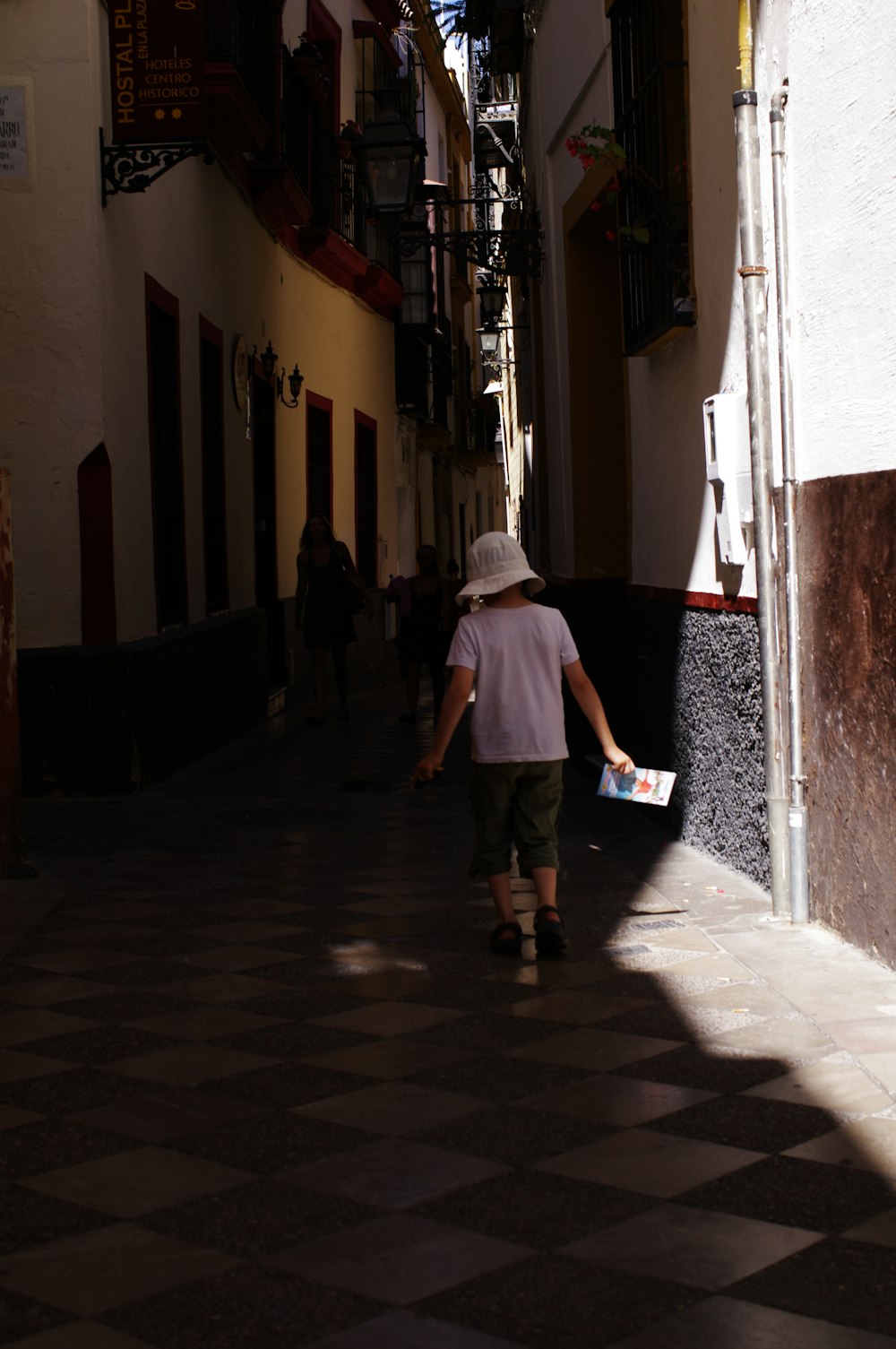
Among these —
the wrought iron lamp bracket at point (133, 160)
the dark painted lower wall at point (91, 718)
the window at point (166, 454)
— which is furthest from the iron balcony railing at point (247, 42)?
the dark painted lower wall at point (91, 718)

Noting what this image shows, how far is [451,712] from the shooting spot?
21.3ft

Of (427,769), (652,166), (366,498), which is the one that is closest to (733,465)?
(427,769)

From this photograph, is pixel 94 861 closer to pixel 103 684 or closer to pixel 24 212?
pixel 103 684

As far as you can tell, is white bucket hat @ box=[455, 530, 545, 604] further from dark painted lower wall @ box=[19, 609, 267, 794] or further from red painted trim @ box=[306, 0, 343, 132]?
red painted trim @ box=[306, 0, 343, 132]

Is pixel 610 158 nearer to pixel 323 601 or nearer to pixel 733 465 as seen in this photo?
pixel 733 465

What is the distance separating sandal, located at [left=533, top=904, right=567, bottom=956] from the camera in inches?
245

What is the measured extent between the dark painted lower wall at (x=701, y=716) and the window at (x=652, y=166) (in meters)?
1.46

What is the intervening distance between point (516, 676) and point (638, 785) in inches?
23.0

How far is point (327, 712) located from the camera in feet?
57.4

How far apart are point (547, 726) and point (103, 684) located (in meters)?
5.00

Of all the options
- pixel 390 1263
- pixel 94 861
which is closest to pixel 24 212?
pixel 94 861

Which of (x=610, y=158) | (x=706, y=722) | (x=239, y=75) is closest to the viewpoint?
(x=706, y=722)

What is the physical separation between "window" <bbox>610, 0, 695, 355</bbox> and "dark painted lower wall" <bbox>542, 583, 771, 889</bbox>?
1463 millimetres

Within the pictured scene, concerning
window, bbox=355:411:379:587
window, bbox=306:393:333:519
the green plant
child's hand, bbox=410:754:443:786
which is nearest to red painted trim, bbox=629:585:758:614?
child's hand, bbox=410:754:443:786
